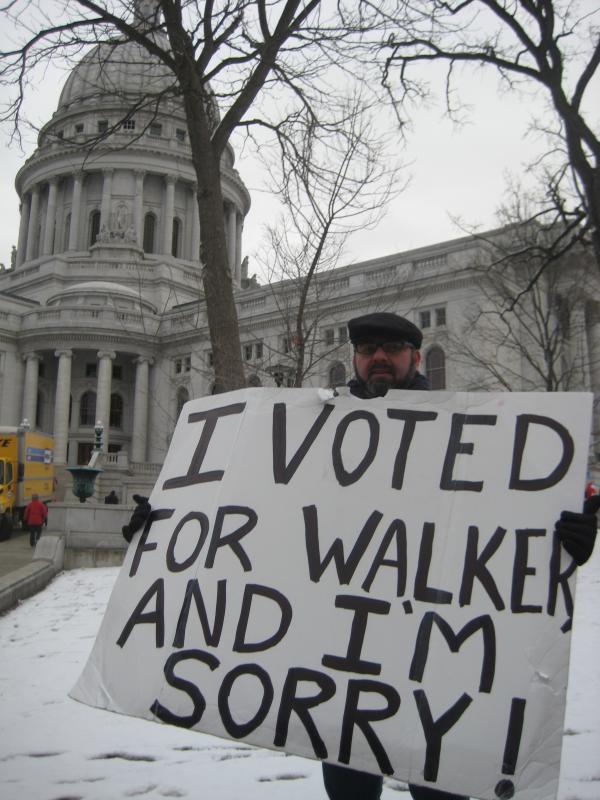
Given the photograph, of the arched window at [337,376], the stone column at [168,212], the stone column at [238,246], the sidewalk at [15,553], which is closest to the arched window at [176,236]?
the stone column at [168,212]

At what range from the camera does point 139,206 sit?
6950 centimetres

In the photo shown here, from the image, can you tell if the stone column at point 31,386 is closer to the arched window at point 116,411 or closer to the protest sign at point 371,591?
the arched window at point 116,411

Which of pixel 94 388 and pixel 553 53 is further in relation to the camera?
pixel 94 388

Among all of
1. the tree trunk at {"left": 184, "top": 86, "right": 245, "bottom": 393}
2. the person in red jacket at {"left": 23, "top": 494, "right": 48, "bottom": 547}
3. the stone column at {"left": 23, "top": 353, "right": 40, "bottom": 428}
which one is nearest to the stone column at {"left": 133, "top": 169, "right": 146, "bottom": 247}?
the stone column at {"left": 23, "top": 353, "right": 40, "bottom": 428}

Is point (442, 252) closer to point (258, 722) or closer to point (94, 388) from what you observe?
point (94, 388)

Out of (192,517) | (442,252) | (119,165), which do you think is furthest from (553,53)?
(119,165)

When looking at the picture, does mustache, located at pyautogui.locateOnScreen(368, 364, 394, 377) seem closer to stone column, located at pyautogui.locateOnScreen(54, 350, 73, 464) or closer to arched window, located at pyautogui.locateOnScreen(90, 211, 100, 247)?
stone column, located at pyautogui.locateOnScreen(54, 350, 73, 464)

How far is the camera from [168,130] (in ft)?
242

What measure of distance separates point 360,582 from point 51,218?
74812 mm

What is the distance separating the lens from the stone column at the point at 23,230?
75125 mm

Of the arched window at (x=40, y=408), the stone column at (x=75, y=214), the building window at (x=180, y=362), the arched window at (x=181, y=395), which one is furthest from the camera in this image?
the stone column at (x=75, y=214)

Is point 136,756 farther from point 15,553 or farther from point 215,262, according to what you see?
point 15,553

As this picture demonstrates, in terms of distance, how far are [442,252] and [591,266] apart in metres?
18.8

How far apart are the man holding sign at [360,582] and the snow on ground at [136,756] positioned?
1141mm
